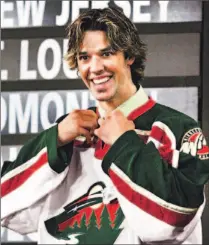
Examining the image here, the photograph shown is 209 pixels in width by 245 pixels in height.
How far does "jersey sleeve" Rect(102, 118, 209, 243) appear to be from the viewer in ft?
4.22

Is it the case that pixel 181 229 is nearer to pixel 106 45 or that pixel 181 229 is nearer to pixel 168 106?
pixel 168 106

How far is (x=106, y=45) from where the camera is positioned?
1.35 metres

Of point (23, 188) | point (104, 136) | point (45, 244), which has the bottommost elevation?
point (45, 244)

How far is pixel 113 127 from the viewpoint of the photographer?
4.37 ft

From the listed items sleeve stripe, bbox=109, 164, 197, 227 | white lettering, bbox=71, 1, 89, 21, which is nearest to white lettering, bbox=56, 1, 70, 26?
white lettering, bbox=71, 1, 89, 21

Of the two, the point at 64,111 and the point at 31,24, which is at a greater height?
the point at 31,24

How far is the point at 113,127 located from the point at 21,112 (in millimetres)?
247

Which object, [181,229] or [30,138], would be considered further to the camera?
[30,138]

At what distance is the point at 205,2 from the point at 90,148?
1.28 ft

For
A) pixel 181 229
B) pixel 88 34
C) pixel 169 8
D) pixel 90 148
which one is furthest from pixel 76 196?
pixel 169 8

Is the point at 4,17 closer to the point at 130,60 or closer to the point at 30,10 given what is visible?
the point at 30,10

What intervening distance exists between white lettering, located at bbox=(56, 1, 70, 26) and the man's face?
126 mm

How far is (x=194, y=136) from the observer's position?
4.33 feet

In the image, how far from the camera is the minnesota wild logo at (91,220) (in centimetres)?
134
